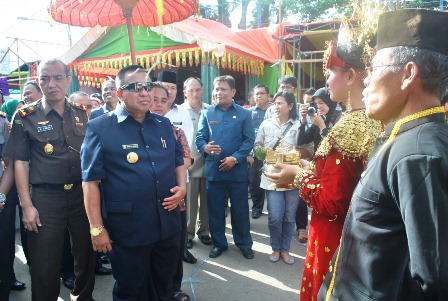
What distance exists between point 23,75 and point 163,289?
1704 cm

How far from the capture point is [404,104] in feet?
3.99

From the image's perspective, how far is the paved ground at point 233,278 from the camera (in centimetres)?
330

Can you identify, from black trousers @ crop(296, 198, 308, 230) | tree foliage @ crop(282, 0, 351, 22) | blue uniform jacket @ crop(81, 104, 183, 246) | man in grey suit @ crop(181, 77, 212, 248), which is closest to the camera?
blue uniform jacket @ crop(81, 104, 183, 246)

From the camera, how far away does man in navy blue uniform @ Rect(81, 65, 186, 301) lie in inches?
90.0

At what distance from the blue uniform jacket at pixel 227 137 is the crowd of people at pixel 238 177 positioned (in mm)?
13

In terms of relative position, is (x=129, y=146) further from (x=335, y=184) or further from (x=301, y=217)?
(x=301, y=217)

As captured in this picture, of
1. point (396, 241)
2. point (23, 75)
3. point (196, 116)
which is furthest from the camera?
point (23, 75)

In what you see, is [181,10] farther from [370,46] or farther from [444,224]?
[444,224]

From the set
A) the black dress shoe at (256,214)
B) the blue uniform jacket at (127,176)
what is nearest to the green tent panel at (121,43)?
the black dress shoe at (256,214)

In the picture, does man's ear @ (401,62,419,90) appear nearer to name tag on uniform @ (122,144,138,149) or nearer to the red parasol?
name tag on uniform @ (122,144,138,149)

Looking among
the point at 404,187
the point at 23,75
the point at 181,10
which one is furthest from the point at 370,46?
the point at 23,75

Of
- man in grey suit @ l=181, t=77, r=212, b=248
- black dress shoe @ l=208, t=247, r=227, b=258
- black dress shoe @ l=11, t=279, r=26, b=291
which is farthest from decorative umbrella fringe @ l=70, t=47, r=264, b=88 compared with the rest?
black dress shoe @ l=11, t=279, r=26, b=291

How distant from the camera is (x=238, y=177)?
414 cm

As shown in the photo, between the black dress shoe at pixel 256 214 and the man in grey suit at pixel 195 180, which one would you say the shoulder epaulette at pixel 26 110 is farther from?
the black dress shoe at pixel 256 214
